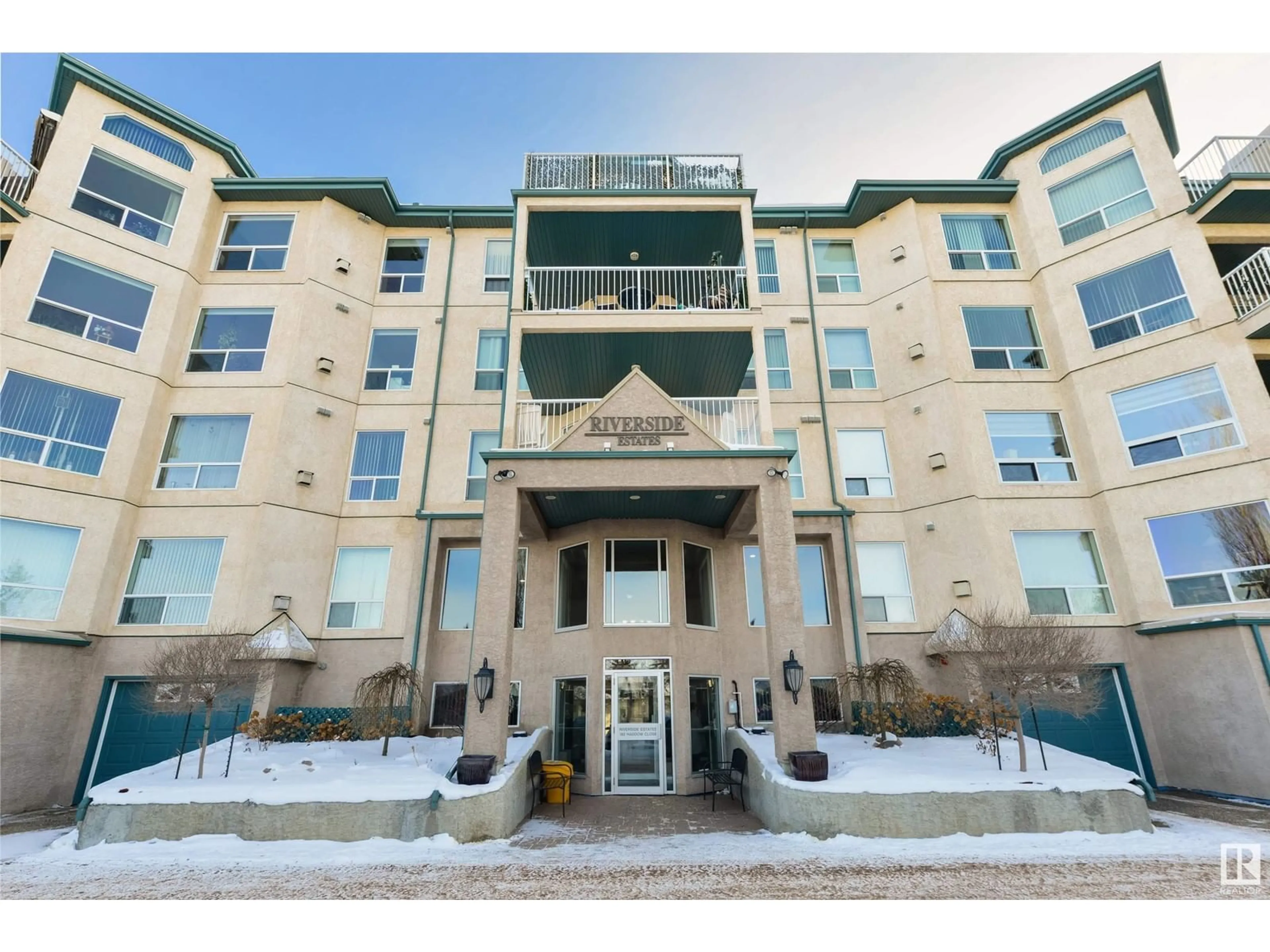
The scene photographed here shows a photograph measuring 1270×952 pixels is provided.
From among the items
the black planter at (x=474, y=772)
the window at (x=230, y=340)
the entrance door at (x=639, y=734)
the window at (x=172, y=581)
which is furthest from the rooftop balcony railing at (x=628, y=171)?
the black planter at (x=474, y=772)

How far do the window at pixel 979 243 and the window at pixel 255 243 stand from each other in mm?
17797

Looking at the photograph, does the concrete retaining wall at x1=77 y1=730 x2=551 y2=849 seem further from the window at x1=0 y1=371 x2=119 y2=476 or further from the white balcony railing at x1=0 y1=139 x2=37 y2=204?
the white balcony railing at x1=0 y1=139 x2=37 y2=204

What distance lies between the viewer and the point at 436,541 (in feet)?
45.8

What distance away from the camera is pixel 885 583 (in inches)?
544

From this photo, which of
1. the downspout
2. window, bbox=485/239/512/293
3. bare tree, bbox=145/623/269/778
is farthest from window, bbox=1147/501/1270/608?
bare tree, bbox=145/623/269/778

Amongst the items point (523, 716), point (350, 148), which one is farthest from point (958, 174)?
point (523, 716)

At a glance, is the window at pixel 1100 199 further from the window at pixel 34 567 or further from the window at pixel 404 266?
the window at pixel 34 567

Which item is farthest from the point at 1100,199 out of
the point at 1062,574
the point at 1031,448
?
the point at 1062,574

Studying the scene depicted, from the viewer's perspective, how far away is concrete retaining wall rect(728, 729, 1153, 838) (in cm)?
750

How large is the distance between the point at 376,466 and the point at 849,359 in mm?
Answer: 12891

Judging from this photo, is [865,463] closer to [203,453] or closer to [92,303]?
[203,453]

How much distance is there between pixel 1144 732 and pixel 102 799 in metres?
17.9

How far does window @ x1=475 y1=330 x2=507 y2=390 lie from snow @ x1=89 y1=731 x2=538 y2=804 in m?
8.78

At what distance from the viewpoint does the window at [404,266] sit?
1648 centimetres
